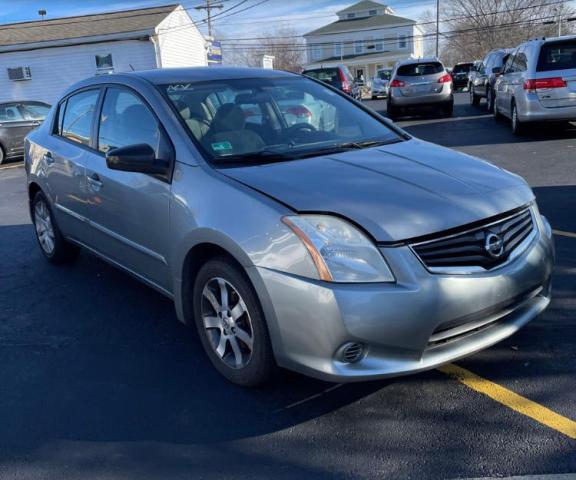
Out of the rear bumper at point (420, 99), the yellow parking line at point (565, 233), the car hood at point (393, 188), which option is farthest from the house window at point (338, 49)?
the car hood at point (393, 188)

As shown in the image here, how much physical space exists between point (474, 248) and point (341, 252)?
660 millimetres

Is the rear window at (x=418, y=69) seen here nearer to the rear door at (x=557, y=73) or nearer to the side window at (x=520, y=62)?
the side window at (x=520, y=62)

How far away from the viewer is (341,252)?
2.80m

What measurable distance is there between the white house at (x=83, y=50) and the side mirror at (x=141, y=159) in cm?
2241

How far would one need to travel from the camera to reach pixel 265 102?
4.20 m

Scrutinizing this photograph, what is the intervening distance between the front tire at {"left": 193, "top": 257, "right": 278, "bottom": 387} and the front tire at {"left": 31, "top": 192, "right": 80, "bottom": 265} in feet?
8.25

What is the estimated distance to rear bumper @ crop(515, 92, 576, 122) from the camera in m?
10.6

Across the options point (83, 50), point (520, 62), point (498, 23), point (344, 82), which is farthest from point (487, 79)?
→ point (498, 23)

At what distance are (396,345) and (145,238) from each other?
1811 millimetres

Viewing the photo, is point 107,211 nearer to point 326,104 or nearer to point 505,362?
point 326,104

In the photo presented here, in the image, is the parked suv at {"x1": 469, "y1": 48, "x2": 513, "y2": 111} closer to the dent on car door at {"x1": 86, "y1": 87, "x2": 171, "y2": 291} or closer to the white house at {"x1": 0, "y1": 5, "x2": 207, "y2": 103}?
the white house at {"x1": 0, "y1": 5, "x2": 207, "y2": 103}

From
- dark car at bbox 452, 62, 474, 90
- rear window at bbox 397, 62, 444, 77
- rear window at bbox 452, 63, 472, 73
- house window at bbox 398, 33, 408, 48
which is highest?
rear window at bbox 397, 62, 444, 77

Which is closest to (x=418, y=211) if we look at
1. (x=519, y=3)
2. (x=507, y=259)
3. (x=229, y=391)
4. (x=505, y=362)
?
(x=507, y=259)

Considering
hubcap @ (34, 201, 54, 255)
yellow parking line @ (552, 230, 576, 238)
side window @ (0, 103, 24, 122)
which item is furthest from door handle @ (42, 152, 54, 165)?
side window @ (0, 103, 24, 122)
